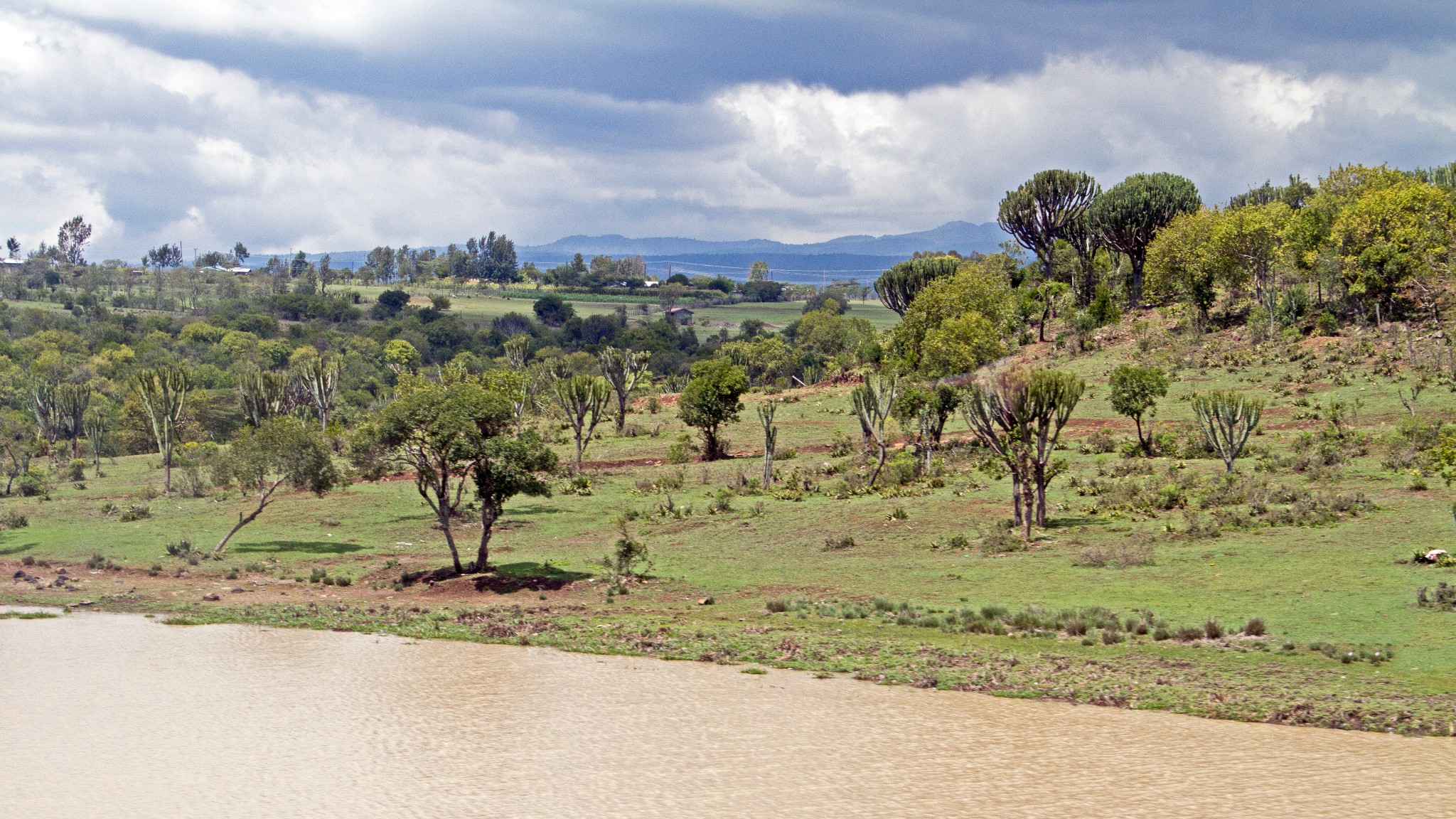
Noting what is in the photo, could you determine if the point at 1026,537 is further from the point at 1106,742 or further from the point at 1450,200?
the point at 1450,200

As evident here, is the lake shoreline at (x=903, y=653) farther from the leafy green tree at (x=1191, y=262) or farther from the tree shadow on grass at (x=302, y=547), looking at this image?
the leafy green tree at (x=1191, y=262)

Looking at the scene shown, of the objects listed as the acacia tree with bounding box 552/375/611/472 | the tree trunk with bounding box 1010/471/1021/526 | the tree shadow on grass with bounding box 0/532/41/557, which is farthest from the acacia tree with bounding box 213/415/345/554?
the tree trunk with bounding box 1010/471/1021/526

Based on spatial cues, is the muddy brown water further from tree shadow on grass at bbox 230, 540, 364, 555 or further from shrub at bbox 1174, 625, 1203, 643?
tree shadow on grass at bbox 230, 540, 364, 555

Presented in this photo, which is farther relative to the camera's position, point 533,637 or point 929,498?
point 929,498

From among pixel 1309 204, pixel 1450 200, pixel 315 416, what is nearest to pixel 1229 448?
pixel 1450 200

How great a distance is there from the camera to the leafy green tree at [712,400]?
153ft

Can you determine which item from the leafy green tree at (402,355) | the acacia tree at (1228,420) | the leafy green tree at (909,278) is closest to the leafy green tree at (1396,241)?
the acacia tree at (1228,420)

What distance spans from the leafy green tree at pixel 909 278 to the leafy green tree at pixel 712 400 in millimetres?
28665

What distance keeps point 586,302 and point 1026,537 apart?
175m

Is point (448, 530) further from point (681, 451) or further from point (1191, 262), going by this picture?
point (1191, 262)

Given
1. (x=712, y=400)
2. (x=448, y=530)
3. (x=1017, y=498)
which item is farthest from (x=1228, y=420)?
(x=448, y=530)

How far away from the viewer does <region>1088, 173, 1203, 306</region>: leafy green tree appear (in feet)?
225

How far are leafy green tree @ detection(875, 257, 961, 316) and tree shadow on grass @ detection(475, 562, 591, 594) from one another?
50580 millimetres

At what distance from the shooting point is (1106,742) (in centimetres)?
1434
